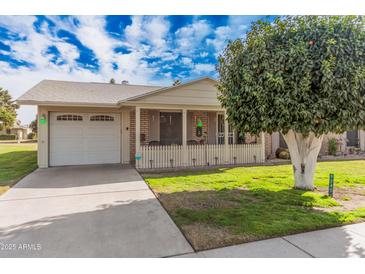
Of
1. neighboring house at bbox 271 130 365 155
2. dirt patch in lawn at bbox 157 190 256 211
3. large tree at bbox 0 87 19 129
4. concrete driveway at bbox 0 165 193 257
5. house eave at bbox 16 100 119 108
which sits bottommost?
concrete driveway at bbox 0 165 193 257

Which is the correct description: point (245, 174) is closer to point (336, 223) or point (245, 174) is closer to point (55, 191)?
point (336, 223)

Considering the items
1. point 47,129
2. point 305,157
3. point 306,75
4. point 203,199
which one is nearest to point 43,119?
point 47,129

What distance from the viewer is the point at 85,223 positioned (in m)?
3.55

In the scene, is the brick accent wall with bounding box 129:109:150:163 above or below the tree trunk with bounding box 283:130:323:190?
above

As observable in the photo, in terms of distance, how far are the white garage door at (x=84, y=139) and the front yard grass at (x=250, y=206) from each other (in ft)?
13.8

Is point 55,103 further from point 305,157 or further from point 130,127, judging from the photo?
point 305,157

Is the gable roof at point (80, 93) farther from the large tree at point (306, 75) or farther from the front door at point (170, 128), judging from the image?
the large tree at point (306, 75)

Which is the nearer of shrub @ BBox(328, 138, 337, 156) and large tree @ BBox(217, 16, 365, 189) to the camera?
large tree @ BBox(217, 16, 365, 189)

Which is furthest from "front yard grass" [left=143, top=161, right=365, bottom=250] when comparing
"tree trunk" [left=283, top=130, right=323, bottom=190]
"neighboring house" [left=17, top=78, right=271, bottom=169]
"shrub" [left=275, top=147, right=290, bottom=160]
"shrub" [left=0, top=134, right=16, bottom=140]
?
"shrub" [left=0, top=134, right=16, bottom=140]

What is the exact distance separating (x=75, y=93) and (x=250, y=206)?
9.22 m

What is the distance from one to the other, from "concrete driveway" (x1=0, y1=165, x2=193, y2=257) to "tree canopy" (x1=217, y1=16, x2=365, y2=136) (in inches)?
128

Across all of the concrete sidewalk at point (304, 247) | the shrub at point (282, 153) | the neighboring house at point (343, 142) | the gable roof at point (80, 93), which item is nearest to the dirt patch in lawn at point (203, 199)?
the concrete sidewalk at point (304, 247)

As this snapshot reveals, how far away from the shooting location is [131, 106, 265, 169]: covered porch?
888 cm

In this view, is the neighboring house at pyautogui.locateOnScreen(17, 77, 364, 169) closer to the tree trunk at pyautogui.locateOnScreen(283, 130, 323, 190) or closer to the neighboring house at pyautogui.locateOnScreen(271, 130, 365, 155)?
the neighboring house at pyautogui.locateOnScreen(271, 130, 365, 155)
